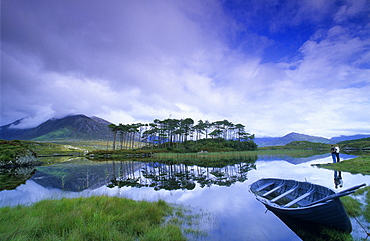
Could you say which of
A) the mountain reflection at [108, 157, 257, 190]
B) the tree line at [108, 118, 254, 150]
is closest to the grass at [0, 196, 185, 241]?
the mountain reflection at [108, 157, 257, 190]

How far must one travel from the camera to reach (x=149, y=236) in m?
4.79

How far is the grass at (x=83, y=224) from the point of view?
13.9 feet

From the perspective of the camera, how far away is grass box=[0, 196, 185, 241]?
13.9 feet

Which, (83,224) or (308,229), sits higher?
(83,224)

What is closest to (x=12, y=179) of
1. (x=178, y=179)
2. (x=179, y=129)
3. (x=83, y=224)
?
(x=178, y=179)

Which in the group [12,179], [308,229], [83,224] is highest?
[83,224]

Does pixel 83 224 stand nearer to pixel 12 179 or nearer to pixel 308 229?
pixel 308 229

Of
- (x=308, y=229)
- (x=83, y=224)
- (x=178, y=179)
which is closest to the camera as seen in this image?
(x=83, y=224)

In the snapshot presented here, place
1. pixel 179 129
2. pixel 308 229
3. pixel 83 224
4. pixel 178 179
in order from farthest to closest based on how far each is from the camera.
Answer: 1. pixel 179 129
2. pixel 178 179
3. pixel 308 229
4. pixel 83 224

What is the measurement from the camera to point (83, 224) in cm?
499

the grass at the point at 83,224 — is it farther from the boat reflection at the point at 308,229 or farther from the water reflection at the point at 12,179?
the water reflection at the point at 12,179

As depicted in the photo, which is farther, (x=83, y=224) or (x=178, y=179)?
(x=178, y=179)

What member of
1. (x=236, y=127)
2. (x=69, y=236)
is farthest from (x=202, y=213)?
(x=236, y=127)

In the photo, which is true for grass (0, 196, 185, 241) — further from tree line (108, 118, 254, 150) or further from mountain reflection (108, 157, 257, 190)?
tree line (108, 118, 254, 150)
